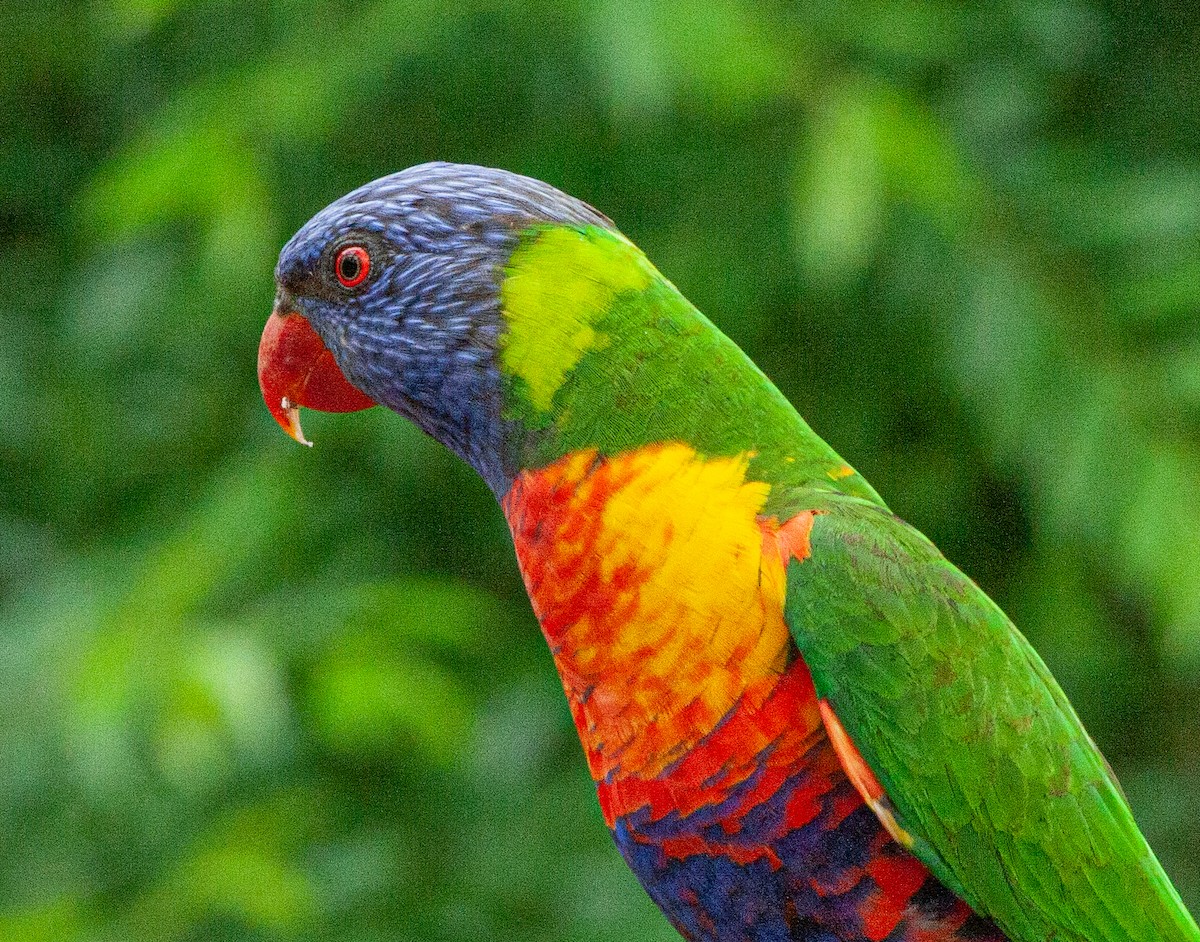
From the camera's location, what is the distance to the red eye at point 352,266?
1.26 meters

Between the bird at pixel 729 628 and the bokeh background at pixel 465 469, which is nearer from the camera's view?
the bird at pixel 729 628

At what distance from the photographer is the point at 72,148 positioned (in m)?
3.10

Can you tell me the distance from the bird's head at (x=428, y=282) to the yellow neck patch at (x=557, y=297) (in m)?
0.01

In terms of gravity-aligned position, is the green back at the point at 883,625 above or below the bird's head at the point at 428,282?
below

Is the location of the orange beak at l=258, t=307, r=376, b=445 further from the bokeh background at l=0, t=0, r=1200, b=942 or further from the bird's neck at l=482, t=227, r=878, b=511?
the bokeh background at l=0, t=0, r=1200, b=942

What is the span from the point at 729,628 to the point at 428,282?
40cm

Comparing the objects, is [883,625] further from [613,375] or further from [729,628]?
[613,375]

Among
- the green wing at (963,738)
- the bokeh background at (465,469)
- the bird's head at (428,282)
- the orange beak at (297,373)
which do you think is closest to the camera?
the green wing at (963,738)

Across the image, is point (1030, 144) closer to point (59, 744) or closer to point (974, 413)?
point (974, 413)

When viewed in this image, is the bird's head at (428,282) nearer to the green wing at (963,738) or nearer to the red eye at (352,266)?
the red eye at (352,266)

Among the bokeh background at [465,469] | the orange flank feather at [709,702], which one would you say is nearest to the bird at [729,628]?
the orange flank feather at [709,702]

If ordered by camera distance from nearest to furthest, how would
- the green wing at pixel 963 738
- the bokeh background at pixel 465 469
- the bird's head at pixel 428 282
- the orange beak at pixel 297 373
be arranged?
the green wing at pixel 963 738 → the bird's head at pixel 428 282 → the orange beak at pixel 297 373 → the bokeh background at pixel 465 469

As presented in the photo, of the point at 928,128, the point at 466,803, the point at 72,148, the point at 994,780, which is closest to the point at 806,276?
the point at 928,128

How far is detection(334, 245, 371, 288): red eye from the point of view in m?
1.26
